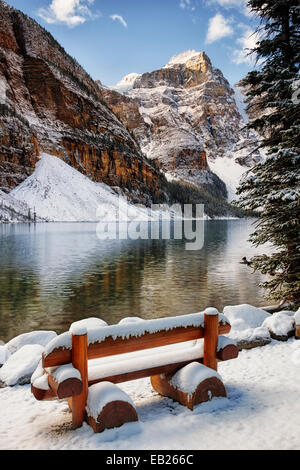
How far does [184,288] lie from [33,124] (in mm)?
123426

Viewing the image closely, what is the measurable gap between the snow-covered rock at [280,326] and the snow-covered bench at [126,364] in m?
3.38

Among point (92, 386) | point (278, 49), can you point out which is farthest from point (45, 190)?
point (92, 386)

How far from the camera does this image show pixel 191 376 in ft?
17.4

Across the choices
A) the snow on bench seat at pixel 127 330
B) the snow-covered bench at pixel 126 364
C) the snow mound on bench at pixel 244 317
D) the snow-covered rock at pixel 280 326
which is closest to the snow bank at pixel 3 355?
the snow-covered bench at pixel 126 364

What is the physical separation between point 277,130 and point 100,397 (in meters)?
11.0

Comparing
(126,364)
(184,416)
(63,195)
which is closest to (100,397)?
(126,364)

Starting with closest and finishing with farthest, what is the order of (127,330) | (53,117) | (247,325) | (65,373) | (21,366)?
(65,373) < (127,330) < (21,366) < (247,325) < (53,117)

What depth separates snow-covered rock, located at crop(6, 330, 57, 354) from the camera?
8492 mm

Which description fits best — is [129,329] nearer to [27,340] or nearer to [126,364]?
[126,364]

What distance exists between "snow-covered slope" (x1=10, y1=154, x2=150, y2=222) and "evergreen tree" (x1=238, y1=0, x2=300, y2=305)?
293 ft

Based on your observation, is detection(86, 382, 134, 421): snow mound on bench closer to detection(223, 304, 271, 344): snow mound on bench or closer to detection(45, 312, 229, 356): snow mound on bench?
detection(45, 312, 229, 356): snow mound on bench

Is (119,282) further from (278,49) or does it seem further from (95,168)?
(95,168)
